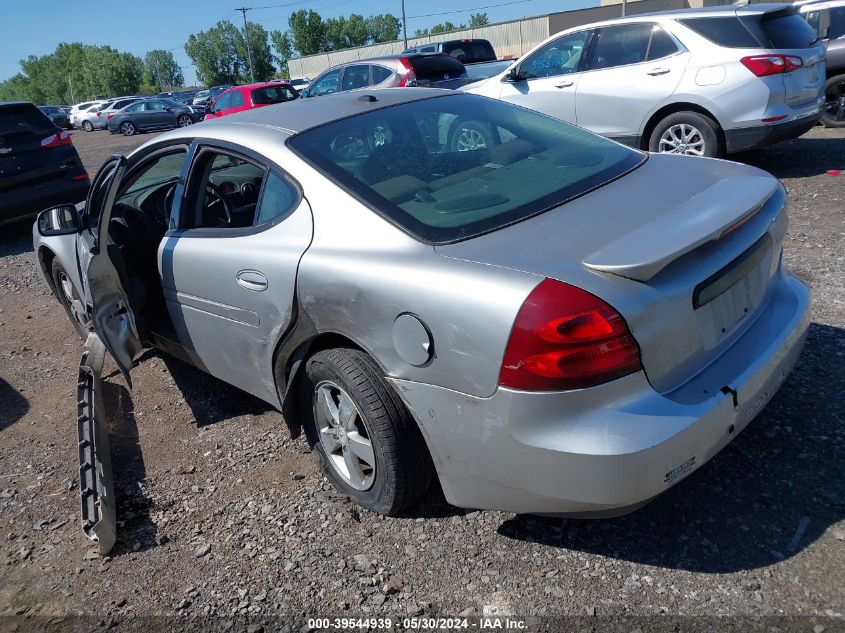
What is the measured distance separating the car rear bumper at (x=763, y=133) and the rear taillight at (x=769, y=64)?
49 cm

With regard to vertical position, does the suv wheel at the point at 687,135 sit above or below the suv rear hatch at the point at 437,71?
below

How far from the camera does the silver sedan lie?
6.91 ft

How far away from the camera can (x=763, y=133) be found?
6.84m

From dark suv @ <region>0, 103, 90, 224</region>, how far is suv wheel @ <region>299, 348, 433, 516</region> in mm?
7374

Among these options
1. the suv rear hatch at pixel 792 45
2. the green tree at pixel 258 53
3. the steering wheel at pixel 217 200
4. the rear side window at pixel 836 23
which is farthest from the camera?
the green tree at pixel 258 53

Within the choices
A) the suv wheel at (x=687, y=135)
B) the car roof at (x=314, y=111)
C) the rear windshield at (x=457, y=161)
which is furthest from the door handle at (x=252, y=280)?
the suv wheel at (x=687, y=135)

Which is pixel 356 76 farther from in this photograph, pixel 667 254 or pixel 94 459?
pixel 667 254

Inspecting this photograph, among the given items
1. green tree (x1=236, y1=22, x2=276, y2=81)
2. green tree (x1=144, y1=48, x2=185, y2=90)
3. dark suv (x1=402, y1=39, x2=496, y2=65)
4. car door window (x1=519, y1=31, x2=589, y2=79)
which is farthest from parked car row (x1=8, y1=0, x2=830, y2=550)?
green tree (x1=144, y1=48, x2=185, y2=90)

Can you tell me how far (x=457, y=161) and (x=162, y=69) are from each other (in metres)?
136

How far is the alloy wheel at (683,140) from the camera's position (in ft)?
23.6

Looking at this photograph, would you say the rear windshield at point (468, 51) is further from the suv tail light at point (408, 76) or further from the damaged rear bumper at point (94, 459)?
the damaged rear bumper at point (94, 459)

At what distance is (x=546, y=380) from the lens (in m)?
2.10

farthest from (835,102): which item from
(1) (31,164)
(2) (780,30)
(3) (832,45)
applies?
(1) (31,164)

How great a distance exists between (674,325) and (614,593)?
93 cm
